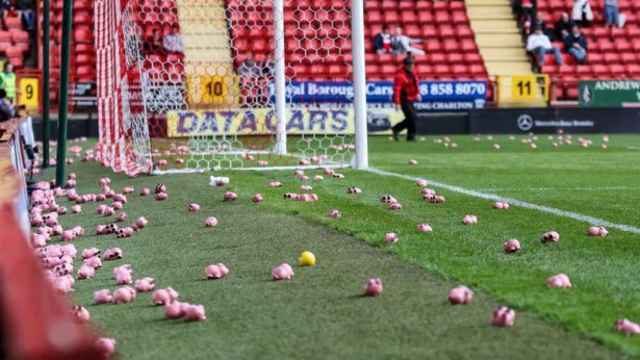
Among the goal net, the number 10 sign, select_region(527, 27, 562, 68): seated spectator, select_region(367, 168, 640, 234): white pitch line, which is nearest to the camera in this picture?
select_region(367, 168, 640, 234): white pitch line

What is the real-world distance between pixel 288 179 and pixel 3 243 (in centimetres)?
1125

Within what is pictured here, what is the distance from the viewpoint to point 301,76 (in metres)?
28.4

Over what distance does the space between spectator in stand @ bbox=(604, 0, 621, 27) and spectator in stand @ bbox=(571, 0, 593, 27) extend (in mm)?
437

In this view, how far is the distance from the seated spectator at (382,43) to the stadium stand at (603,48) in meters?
4.14

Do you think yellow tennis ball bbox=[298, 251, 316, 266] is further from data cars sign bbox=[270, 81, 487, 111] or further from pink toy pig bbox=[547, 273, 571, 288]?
data cars sign bbox=[270, 81, 487, 111]

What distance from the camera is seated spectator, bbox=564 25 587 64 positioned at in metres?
35.5

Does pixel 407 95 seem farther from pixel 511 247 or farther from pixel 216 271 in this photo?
pixel 216 271

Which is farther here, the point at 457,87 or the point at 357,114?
the point at 457,87

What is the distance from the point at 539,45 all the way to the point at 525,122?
17.9ft

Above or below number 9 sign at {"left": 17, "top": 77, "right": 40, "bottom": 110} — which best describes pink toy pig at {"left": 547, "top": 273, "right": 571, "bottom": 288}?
below

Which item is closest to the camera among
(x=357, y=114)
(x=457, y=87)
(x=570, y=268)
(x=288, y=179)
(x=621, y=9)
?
(x=570, y=268)

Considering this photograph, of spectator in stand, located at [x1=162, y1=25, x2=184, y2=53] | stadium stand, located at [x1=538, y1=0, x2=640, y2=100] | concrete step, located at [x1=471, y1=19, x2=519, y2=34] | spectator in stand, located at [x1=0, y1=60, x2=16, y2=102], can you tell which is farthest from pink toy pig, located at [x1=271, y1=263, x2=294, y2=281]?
concrete step, located at [x1=471, y1=19, x2=519, y2=34]

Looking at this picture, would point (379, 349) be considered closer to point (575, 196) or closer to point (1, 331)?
point (1, 331)

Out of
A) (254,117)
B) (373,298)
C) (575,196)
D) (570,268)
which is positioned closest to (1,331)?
(373,298)
